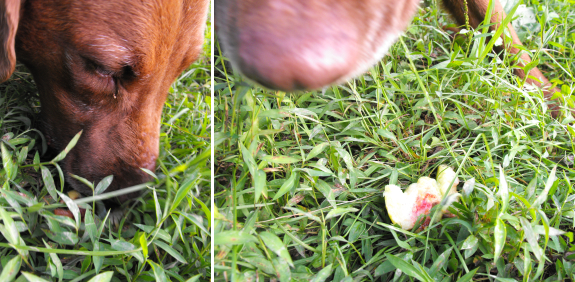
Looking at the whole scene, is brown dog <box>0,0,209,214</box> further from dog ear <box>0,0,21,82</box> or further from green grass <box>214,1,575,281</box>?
green grass <box>214,1,575,281</box>

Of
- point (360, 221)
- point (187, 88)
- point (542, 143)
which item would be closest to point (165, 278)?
point (360, 221)

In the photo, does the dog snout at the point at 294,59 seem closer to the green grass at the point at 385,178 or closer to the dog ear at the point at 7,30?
the green grass at the point at 385,178

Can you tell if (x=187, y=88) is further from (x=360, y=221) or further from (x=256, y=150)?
(x=360, y=221)

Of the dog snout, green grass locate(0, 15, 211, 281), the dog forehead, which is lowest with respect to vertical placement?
green grass locate(0, 15, 211, 281)

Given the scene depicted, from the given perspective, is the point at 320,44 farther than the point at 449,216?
No

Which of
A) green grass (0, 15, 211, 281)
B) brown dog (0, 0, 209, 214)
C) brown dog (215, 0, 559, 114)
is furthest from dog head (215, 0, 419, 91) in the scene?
brown dog (0, 0, 209, 214)

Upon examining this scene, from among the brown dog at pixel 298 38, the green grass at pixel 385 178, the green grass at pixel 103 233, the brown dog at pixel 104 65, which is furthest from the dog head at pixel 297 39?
the brown dog at pixel 104 65

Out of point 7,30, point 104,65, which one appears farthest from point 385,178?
point 7,30
